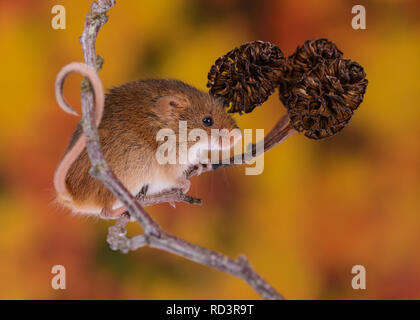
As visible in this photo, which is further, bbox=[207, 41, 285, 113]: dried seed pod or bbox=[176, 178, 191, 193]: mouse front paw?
bbox=[176, 178, 191, 193]: mouse front paw

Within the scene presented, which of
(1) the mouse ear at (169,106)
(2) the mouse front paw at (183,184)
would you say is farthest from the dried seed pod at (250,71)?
(2) the mouse front paw at (183,184)

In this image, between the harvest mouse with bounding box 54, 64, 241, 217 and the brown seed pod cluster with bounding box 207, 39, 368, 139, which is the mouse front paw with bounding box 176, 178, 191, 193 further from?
the brown seed pod cluster with bounding box 207, 39, 368, 139

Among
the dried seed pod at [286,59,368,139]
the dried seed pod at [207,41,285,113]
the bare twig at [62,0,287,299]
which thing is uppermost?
the dried seed pod at [207,41,285,113]

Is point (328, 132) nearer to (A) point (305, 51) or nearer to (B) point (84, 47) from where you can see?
(A) point (305, 51)

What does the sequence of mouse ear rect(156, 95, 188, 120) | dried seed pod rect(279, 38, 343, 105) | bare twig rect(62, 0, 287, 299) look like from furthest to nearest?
1. mouse ear rect(156, 95, 188, 120)
2. dried seed pod rect(279, 38, 343, 105)
3. bare twig rect(62, 0, 287, 299)

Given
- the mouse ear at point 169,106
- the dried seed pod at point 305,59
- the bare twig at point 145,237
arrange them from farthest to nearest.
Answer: the mouse ear at point 169,106 < the dried seed pod at point 305,59 < the bare twig at point 145,237

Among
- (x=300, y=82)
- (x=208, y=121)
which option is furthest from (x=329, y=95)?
(x=208, y=121)

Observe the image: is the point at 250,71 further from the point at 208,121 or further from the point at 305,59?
the point at 208,121

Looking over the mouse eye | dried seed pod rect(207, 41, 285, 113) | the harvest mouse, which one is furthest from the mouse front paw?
dried seed pod rect(207, 41, 285, 113)

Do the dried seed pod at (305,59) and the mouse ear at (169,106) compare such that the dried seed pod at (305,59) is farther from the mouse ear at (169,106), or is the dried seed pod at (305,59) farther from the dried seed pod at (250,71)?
the mouse ear at (169,106)
